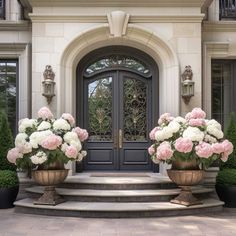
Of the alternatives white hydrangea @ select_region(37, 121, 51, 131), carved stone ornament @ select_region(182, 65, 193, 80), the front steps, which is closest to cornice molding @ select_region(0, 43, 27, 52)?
white hydrangea @ select_region(37, 121, 51, 131)

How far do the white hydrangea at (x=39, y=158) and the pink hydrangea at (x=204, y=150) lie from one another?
2565mm

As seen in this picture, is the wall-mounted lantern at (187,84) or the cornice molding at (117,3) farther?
the cornice molding at (117,3)

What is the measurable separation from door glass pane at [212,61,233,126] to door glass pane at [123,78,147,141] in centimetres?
169

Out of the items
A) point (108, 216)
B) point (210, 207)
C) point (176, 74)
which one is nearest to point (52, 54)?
point (176, 74)

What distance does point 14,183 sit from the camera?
7.48 metres

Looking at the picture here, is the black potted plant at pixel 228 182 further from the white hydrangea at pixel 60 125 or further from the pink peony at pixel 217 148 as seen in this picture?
the white hydrangea at pixel 60 125

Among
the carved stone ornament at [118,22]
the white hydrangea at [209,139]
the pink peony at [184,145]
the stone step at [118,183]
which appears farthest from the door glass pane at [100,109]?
the white hydrangea at [209,139]

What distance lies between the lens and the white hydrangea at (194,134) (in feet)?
22.2

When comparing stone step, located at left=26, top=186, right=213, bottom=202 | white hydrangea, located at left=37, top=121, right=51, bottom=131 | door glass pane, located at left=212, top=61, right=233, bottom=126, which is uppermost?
door glass pane, located at left=212, top=61, right=233, bottom=126

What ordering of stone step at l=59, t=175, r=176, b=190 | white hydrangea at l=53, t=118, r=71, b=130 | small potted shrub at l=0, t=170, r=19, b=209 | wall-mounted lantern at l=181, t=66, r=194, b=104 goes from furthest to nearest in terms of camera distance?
wall-mounted lantern at l=181, t=66, r=194, b=104
stone step at l=59, t=175, r=176, b=190
small potted shrub at l=0, t=170, r=19, b=209
white hydrangea at l=53, t=118, r=71, b=130

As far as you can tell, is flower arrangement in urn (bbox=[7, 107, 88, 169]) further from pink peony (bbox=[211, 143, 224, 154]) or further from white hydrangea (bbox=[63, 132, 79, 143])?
pink peony (bbox=[211, 143, 224, 154])

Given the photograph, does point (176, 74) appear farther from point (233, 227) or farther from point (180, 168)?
point (233, 227)

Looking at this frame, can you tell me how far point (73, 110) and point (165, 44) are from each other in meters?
2.44

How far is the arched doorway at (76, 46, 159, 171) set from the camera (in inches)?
361
